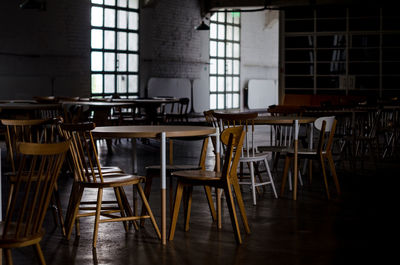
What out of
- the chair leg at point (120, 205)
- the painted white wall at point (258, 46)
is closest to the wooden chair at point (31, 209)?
the chair leg at point (120, 205)

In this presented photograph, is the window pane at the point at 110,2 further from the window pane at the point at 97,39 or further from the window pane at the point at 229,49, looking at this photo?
the window pane at the point at 229,49

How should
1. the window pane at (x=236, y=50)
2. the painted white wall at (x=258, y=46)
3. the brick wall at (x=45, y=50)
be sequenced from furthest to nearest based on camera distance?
the painted white wall at (x=258, y=46), the window pane at (x=236, y=50), the brick wall at (x=45, y=50)

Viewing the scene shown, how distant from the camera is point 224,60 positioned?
20.1m

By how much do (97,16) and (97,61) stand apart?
1053 millimetres

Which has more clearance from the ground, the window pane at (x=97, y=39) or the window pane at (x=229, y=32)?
the window pane at (x=229, y=32)

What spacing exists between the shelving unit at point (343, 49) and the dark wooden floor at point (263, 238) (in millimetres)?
9645

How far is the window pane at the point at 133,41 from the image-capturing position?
15.8 metres

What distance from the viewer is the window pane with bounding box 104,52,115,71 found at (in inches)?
593

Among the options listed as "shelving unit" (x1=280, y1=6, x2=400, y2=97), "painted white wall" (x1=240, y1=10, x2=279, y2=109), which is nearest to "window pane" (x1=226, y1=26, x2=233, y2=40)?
"painted white wall" (x1=240, y1=10, x2=279, y2=109)

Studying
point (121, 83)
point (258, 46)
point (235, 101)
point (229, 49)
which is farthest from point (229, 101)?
point (121, 83)

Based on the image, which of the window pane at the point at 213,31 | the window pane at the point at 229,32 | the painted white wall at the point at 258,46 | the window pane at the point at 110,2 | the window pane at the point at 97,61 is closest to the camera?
the window pane at the point at 97,61

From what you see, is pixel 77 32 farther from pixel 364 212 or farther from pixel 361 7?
pixel 364 212

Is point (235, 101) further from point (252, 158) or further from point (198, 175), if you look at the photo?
point (198, 175)

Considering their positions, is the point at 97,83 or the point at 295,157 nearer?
the point at 295,157
